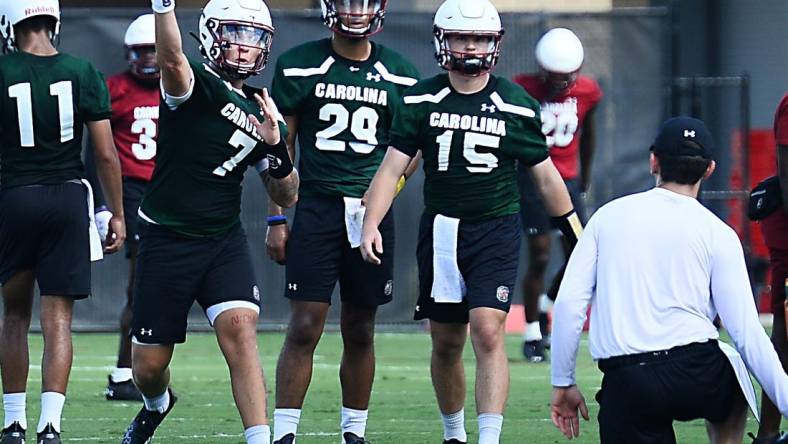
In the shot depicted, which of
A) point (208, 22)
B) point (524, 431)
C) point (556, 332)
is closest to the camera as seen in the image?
point (556, 332)

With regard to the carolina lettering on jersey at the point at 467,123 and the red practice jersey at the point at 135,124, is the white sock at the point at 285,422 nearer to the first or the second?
the carolina lettering on jersey at the point at 467,123

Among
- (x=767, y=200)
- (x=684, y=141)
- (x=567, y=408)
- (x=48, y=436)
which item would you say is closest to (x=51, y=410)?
(x=48, y=436)

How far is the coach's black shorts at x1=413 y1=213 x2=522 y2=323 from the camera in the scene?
733 centimetres

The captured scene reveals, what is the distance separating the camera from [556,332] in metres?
5.59

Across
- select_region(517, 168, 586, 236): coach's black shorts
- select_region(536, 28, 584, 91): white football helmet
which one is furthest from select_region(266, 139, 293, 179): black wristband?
select_region(517, 168, 586, 236): coach's black shorts

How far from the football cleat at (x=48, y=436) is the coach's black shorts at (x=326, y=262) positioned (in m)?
1.20

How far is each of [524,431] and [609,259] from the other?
310 centimetres

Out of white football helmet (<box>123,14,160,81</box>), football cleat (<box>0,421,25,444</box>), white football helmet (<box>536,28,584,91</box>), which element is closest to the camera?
football cleat (<box>0,421,25,444</box>)

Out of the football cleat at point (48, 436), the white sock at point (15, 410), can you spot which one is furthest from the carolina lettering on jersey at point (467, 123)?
the white sock at point (15, 410)

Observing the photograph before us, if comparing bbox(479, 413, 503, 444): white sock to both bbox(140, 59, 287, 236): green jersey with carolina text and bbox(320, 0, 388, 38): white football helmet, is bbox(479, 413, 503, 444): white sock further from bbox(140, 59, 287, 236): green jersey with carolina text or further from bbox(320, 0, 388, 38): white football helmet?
bbox(320, 0, 388, 38): white football helmet

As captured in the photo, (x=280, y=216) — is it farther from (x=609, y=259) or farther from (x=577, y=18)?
(x=577, y=18)

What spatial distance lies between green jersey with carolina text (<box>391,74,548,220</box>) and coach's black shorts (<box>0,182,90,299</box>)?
5.03 feet

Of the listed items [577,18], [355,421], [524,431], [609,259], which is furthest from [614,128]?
[609,259]

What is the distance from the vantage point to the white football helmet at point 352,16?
304 inches
